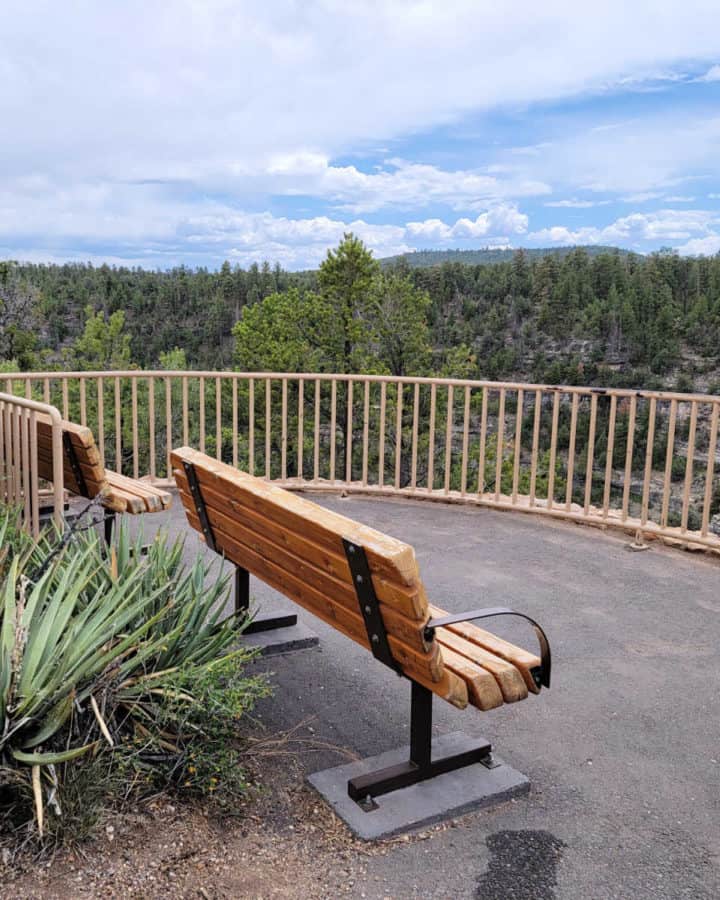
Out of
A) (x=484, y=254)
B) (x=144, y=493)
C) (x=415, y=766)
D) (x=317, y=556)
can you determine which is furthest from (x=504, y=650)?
(x=484, y=254)

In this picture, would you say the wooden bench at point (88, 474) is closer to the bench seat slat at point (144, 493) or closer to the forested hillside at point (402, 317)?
the bench seat slat at point (144, 493)

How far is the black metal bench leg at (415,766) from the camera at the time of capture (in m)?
2.76

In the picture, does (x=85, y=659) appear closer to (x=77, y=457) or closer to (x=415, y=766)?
(x=415, y=766)

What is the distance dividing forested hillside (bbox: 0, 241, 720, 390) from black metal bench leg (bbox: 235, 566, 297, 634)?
34319 millimetres

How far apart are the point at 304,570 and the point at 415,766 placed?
74 centimetres

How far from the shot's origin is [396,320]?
39562 millimetres

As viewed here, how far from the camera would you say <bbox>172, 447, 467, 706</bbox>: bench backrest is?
2439 mm

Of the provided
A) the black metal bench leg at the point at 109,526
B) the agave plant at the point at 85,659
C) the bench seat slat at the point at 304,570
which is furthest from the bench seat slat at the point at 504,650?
the black metal bench leg at the point at 109,526

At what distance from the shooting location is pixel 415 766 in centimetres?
287

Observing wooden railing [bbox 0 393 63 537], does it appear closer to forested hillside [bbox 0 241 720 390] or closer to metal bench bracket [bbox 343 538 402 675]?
metal bench bracket [bbox 343 538 402 675]

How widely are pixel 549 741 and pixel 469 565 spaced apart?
2.28 m

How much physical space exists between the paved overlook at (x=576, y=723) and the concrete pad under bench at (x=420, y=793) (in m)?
0.05

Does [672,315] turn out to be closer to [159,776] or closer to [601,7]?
[601,7]

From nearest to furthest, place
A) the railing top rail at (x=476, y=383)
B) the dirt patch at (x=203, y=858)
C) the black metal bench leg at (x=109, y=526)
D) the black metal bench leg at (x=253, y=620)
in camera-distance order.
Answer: the dirt patch at (x=203, y=858)
the black metal bench leg at (x=253, y=620)
the black metal bench leg at (x=109, y=526)
the railing top rail at (x=476, y=383)
